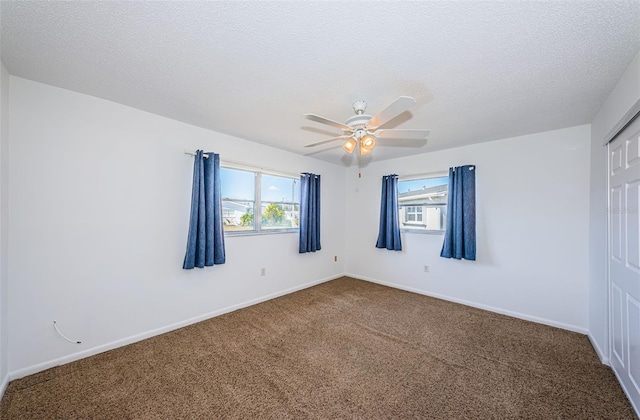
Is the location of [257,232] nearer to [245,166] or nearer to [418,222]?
[245,166]

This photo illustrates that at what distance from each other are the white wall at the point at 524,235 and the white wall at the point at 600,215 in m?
0.16

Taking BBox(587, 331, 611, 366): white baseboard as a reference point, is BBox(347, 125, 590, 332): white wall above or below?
above

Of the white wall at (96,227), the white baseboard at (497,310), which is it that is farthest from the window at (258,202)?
the white baseboard at (497,310)

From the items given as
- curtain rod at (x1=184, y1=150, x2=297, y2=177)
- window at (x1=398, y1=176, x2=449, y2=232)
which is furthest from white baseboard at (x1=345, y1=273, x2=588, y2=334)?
curtain rod at (x1=184, y1=150, x2=297, y2=177)

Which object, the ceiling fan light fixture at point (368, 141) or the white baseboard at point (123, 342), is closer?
the white baseboard at point (123, 342)

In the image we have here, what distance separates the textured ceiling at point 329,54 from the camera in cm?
137

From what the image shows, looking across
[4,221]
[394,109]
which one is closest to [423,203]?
[394,109]

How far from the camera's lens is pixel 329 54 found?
1.71 m

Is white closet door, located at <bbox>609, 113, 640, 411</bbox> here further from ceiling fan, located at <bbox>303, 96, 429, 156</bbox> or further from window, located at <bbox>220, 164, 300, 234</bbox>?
window, located at <bbox>220, 164, 300, 234</bbox>

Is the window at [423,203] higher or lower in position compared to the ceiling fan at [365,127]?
lower

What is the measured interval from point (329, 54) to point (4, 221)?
277 centimetres

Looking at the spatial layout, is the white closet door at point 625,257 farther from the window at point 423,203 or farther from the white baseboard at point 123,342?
the white baseboard at point 123,342

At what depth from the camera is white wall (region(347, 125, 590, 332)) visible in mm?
3002

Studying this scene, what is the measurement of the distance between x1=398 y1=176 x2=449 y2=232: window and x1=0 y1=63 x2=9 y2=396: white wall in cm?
479
